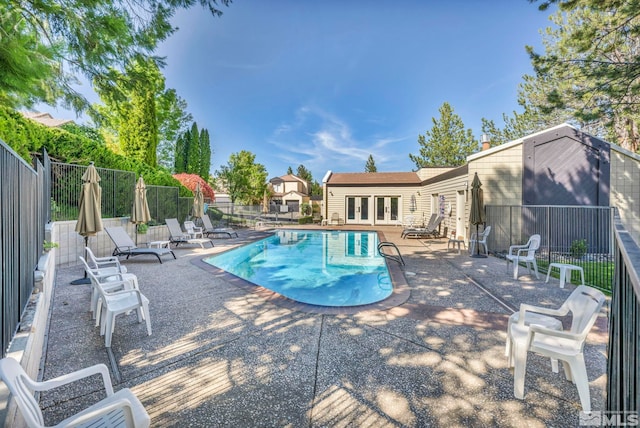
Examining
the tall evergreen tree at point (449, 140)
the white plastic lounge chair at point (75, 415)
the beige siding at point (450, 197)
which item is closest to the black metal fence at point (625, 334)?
the white plastic lounge chair at point (75, 415)

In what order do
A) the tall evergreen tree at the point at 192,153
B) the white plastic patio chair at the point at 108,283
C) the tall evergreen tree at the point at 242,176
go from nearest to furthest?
1. the white plastic patio chair at the point at 108,283
2. the tall evergreen tree at the point at 242,176
3. the tall evergreen tree at the point at 192,153

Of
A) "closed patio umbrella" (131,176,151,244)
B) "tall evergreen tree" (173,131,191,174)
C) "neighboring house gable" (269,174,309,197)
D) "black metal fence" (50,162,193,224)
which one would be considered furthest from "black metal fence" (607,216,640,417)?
"neighboring house gable" (269,174,309,197)

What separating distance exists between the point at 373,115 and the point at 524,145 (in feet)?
76.8

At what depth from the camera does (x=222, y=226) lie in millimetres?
18969

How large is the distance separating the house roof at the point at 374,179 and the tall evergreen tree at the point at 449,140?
1195 cm

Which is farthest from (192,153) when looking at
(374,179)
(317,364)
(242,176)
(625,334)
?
(625,334)

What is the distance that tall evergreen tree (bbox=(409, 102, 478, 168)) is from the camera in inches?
1315

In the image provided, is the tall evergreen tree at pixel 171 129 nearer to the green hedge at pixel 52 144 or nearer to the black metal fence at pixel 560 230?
the green hedge at pixel 52 144

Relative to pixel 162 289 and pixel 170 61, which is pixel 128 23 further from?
pixel 162 289

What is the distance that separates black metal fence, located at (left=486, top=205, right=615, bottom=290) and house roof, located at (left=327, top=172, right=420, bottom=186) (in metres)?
10.4

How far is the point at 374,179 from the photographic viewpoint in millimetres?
22719

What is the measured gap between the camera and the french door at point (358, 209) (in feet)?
74.4

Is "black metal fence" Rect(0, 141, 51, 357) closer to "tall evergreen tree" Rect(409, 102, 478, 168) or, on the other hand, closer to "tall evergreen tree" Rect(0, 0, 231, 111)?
"tall evergreen tree" Rect(0, 0, 231, 111)

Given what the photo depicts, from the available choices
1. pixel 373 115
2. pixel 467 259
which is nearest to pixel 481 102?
pixel 373 115
